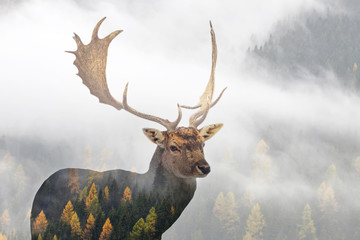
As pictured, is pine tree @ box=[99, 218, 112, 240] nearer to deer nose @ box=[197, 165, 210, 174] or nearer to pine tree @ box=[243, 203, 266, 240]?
deer nose @ box=[197, 165, 210, 174]

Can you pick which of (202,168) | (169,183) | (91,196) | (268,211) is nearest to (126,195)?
(91,196)

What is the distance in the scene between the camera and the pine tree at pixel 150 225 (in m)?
5.73

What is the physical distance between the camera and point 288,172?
14738cm

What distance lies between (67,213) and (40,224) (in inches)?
12.3

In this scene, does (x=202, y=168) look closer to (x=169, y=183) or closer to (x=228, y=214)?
(x=169, y=183)

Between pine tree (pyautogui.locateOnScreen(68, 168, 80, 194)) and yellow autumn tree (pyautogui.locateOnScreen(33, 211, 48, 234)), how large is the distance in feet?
1.25

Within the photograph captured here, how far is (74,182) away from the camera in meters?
5.98

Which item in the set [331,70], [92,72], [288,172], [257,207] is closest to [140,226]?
[92,72]

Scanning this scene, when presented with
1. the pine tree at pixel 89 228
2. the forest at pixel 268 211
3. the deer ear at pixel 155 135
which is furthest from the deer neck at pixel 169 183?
the forest at pixel 268 211

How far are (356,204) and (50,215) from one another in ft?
371

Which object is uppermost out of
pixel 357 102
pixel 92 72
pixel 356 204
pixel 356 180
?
pixel 357 102

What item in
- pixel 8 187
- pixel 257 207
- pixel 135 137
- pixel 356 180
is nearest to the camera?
pixel 8 187

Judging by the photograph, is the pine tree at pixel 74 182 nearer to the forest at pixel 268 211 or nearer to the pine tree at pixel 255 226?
the forest at pixel 268 211

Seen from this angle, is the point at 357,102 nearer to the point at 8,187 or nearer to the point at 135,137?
the point at 135,137
